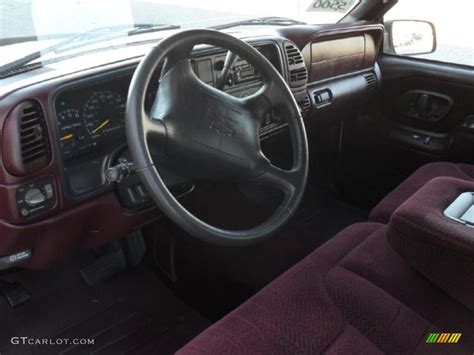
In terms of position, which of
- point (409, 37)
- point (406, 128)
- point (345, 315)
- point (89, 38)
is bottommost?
point (406, 128)

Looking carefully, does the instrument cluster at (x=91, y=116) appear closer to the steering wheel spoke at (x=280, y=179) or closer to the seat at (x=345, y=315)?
the steering wheel spoke at (x=280, y=179)

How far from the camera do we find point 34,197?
1.32m

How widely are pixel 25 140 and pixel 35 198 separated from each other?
162 millimetres

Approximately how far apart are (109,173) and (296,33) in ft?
4.01

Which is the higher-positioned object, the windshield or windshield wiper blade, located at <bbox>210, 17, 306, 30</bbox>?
the windshield

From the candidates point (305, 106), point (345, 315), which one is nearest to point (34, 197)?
point (345, 315)

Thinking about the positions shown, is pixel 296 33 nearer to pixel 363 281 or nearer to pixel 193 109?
pixel 193 109

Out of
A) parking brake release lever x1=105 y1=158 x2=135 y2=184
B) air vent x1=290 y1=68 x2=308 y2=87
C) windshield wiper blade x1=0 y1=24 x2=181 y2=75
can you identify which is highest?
Result: windshield wiper blade x1=0 y1=24 x2=181 y2=75

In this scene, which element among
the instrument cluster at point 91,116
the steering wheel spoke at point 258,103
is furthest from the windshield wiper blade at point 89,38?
the steering wheel spoke at point 258,103

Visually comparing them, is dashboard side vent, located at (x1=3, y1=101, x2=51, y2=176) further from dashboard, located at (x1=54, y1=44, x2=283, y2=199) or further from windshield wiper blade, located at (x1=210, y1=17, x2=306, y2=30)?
windshield wiper blade, located at (x1=210, y1=17, x2=306, y2=30)

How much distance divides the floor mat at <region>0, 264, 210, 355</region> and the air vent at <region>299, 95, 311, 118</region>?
968mm

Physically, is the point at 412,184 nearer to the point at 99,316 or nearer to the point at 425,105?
the point at 425,105

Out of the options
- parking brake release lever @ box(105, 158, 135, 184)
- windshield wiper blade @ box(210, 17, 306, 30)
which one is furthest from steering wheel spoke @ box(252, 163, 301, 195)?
windshield wiper blade @ box(210, 17, 306, 30)

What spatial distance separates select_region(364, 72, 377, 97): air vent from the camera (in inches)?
104
